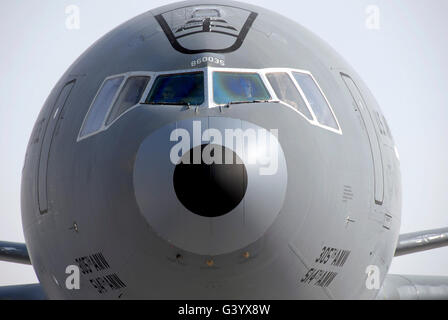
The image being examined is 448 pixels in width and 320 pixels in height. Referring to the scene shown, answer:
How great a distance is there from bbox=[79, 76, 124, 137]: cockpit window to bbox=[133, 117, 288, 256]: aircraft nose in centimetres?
121

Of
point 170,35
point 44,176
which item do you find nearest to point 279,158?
point 170,35

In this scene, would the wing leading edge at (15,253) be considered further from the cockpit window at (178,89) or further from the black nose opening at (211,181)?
the black nose opening at (211,181)

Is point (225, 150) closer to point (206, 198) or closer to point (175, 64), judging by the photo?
point (206, 198)

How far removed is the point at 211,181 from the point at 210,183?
0.06 feet

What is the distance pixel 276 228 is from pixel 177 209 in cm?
100

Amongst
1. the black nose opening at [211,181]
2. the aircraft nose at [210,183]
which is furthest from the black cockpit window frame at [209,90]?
the black nose opening at [211,181]

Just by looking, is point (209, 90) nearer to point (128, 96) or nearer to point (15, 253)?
point (128, 96)

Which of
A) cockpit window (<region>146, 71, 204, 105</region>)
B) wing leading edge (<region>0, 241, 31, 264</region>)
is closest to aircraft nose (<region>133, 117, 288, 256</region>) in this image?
cockpit window (<region>146, 71, 204, 105</region>)

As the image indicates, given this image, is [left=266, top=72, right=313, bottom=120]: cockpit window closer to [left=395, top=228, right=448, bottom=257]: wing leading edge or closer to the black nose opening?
the black nose opening

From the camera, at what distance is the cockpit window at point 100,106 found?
916 cm

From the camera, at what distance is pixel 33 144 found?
10.8 metres

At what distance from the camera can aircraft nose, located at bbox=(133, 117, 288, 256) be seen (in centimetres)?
770

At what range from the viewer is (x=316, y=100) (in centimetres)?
935

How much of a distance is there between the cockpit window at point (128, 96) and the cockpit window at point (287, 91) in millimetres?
1342
